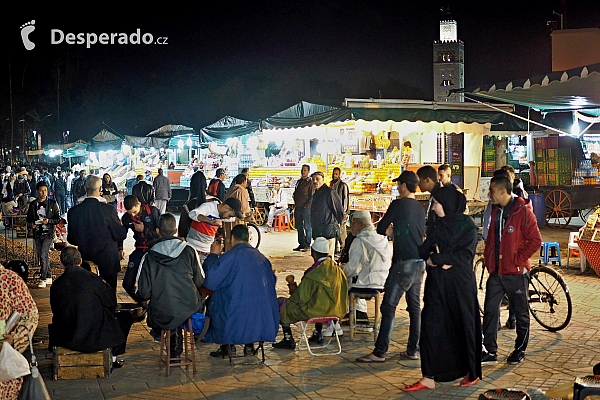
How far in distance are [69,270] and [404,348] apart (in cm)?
331

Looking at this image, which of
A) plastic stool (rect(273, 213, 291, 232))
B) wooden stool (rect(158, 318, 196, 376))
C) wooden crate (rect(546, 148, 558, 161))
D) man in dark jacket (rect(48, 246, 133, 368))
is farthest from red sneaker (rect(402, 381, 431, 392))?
wooden crate (rect(546, 148, 558, 161))

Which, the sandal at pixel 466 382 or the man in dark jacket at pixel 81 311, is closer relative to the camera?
the sandal at pixel 466 382

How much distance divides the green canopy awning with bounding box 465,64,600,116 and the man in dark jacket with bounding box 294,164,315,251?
14.8 feet

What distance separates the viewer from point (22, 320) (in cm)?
404

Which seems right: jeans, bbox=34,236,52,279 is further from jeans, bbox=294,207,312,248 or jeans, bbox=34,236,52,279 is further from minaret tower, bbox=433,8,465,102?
minaret tower, bbox=433,8,465,102

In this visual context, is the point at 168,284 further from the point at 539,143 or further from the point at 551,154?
the point at 539,143

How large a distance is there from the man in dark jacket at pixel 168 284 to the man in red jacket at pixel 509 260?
268 centimetres

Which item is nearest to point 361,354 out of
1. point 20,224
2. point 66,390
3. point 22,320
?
point 66,390

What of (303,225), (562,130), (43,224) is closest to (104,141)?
(303,225)

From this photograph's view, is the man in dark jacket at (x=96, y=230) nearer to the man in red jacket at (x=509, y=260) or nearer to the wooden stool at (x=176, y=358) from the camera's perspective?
the wooden stool at (x=176, y=358)

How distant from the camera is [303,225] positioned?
13.7 metres

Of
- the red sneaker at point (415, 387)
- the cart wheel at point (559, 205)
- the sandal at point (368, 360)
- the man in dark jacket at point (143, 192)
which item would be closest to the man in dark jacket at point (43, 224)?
the man in dark jacket at point (143, 192)

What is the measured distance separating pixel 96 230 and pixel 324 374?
3.40m

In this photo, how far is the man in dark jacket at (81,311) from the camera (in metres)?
5.44
